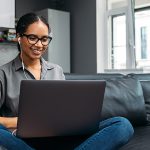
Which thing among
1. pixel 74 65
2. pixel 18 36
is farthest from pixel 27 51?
pixel 74 65

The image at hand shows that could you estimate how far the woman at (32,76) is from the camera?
120cm

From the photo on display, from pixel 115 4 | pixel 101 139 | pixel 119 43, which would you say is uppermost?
pixel 115 4

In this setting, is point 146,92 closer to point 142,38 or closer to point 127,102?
point 127,102

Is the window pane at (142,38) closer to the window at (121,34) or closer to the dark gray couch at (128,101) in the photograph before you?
the window at (121,34)

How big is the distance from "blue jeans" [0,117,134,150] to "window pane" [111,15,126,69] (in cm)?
281

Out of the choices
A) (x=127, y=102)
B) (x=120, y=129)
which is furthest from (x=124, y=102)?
(x=120, y=129)

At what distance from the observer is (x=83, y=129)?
1183mm

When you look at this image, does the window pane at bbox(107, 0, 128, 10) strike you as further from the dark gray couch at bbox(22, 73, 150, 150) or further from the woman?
the woman

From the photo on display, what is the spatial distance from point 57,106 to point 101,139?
241mm

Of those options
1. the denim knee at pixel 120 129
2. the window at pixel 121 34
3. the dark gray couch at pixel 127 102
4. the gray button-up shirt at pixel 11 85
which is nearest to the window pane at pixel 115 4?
the window at pixel 121 34

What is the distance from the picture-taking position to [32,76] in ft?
4.86

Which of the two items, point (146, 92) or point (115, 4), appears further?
point (115, 4)

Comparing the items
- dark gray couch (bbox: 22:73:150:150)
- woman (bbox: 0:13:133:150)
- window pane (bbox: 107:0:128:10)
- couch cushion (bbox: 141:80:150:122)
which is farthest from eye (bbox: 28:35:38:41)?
window pane (bbox: 107:0:128:10)

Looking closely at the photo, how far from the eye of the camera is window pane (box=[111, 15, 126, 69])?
4.02 meters
